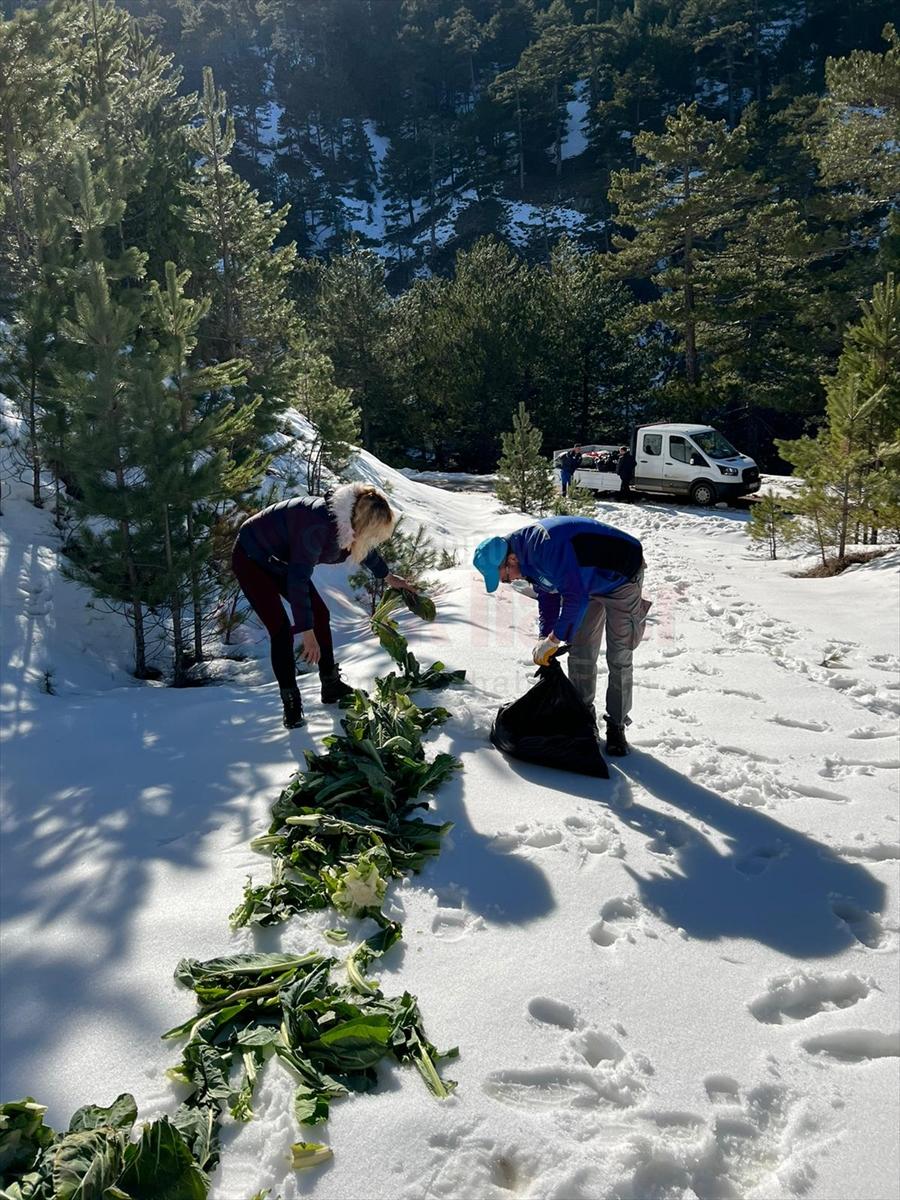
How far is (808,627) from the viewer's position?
753 cm

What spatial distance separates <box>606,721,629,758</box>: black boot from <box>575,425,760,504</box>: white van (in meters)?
14.9

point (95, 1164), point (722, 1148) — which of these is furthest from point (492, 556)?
point (95, 1164)

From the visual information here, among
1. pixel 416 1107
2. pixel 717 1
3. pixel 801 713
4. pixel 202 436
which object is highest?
pixel 717 1

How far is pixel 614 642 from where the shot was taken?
14.7 feet

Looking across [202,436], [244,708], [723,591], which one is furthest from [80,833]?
[723,591]

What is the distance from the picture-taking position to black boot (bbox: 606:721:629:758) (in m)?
4.58

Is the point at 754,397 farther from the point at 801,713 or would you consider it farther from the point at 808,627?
the point at 801,713

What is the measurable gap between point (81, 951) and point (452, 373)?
2992cm

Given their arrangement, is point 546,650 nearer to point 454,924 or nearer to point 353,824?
point 353,824

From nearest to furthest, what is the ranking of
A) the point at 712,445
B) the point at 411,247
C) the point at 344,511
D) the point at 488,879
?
the point at 488,879
the point at 344,511
the point at 712,445
the point at 411,247

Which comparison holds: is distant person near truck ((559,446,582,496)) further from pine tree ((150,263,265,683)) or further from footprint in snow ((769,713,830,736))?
footprint in snow ((769,713,830,736))

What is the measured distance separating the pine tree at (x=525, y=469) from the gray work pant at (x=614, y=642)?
43.9 feet

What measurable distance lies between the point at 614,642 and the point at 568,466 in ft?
53.4

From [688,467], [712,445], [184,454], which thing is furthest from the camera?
[712,445]
